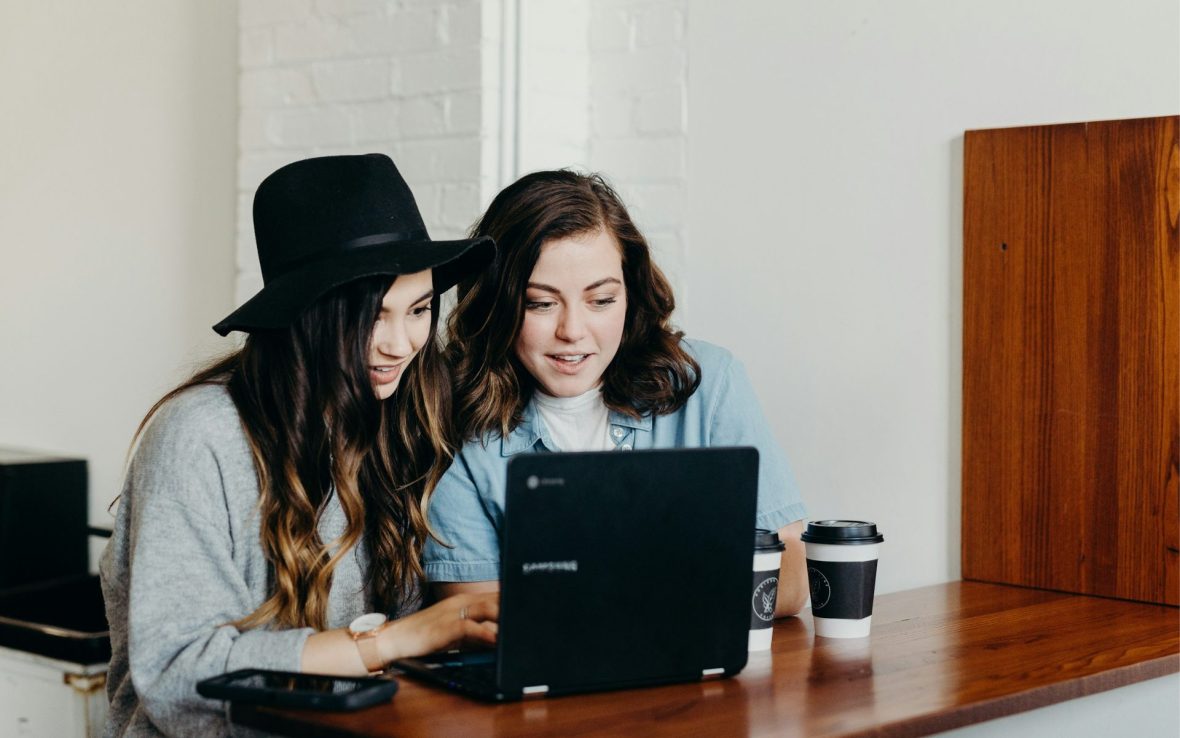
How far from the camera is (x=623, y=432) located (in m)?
1.97

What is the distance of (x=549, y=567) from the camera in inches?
50.2

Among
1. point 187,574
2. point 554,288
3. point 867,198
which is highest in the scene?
point 867,198

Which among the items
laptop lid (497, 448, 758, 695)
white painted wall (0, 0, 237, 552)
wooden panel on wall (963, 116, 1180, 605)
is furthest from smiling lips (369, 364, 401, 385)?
white painted wall (0, 0, 237, 552)

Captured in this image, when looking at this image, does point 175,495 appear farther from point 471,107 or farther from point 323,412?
point 471,107

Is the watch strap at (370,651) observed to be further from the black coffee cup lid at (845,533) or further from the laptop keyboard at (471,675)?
the black coffee cup lid at (845,533)

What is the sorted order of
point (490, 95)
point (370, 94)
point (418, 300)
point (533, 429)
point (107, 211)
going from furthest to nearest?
1. point (107, 211)
2. point (370, 94)
3. point (490, 95)
4. point (533, 429)
5. point (418, 300)

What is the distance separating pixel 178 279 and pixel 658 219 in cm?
121

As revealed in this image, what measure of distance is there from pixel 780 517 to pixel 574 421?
0.34 m

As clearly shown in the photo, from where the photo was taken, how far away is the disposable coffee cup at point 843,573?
1.60 meters

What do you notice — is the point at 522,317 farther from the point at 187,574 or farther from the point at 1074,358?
the point at 1074,358

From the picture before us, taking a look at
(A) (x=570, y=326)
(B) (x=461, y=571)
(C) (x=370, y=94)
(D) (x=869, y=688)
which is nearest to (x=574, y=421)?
(A) (x=570, y=326)

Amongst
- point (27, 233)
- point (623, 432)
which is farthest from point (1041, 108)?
point (27, 233)

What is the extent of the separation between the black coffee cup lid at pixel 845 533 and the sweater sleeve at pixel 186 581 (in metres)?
0.63

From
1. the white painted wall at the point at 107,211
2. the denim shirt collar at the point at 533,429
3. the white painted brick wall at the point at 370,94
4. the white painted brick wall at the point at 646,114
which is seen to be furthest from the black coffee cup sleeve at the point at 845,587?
the white painted wall at the point at 107,211
